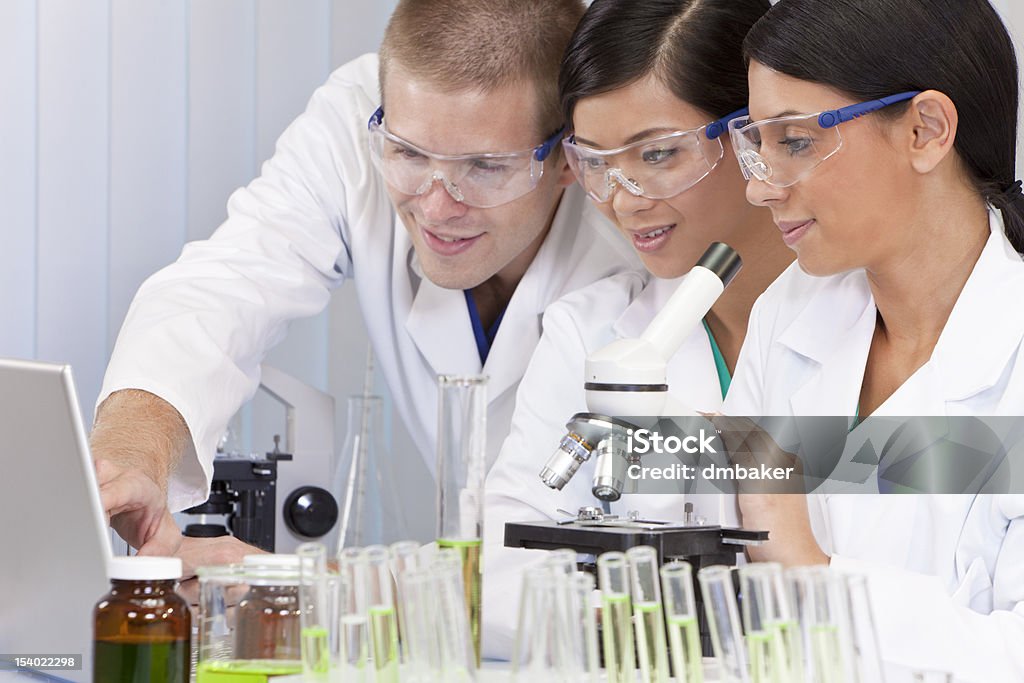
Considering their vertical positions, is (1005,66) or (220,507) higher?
(1005,66)

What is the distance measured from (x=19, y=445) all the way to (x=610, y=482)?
61 cm

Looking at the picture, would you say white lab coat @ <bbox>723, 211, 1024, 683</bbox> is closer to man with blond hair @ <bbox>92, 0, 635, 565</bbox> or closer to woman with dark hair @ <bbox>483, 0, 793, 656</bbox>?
woman with dark hair @ <bbox>483, 0, 793, 656</bbox>

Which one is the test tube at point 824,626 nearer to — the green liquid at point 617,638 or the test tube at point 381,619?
the green liquid at point 617,638

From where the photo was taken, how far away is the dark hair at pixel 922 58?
60.4 inches

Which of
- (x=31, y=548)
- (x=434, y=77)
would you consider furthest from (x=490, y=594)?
(x=434, y=77)

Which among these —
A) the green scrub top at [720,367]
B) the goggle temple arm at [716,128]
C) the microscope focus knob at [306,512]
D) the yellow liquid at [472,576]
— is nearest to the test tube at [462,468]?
the yellow liquid at [472,576]

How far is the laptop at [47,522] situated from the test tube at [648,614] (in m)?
0.54

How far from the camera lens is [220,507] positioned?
2354 millimetres

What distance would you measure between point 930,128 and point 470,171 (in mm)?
817

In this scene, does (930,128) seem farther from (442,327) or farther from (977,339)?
(442,327)

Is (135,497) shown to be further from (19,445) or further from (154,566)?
(154,566)

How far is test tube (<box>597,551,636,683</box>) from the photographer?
0.92 m

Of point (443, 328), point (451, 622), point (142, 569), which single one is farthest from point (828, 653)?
point (443, 328)

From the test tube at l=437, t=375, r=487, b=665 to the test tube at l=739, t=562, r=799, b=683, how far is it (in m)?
0.27
